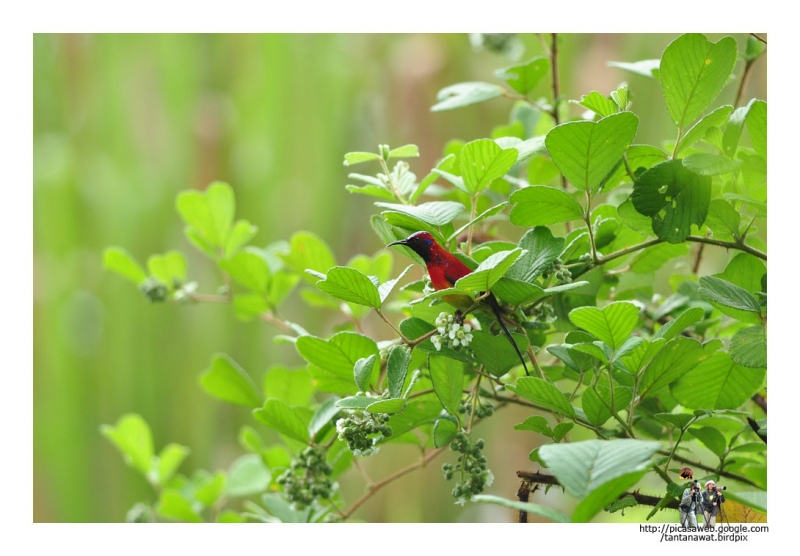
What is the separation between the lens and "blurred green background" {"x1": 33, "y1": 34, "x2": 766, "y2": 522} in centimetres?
183

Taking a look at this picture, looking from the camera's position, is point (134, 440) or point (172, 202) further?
point (172, 202)

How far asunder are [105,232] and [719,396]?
177cm

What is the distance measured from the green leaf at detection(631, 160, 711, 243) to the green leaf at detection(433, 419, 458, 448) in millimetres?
177

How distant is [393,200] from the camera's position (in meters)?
0.50

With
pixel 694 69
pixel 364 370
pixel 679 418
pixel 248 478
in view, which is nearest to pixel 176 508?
pixel 248 478

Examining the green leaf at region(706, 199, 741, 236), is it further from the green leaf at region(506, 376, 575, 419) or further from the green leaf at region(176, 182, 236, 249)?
the green leaf at region(176, 182, 236, 249)

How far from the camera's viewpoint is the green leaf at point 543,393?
0.38 meters

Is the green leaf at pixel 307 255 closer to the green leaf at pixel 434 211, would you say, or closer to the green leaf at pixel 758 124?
the green leaf at pixel 434 211

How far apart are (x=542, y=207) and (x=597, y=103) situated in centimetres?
8

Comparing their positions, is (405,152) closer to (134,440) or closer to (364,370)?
(364,370)

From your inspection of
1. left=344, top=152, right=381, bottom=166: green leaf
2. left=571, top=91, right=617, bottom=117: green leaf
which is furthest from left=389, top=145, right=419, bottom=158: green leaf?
left=571, top=91, right=617, bottom=117: green leaf

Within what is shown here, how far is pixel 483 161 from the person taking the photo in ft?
1.45

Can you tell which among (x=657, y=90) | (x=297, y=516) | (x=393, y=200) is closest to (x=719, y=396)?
(x=393, y=200)

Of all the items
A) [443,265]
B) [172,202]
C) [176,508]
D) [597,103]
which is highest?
[172,202]
